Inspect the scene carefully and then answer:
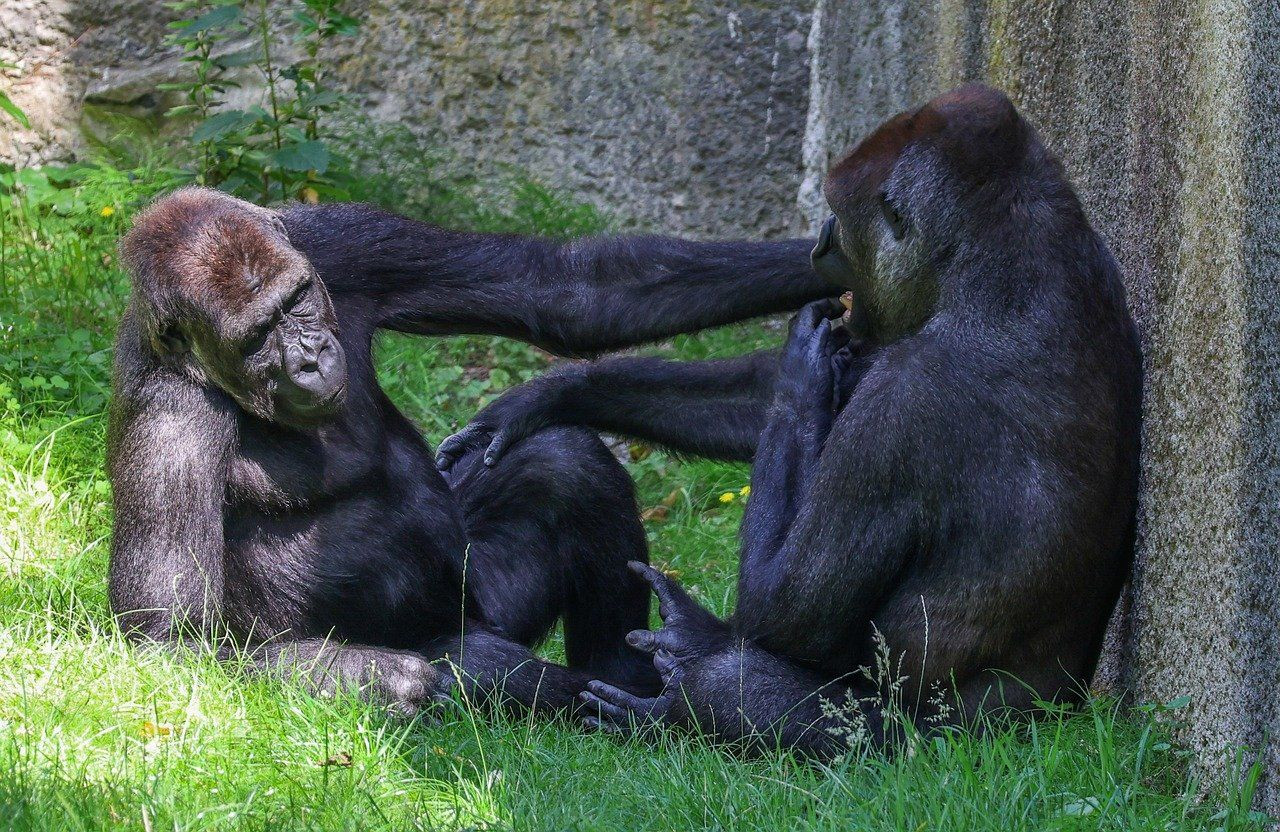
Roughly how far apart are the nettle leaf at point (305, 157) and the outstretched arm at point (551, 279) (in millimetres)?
2533

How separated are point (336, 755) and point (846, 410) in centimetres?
146

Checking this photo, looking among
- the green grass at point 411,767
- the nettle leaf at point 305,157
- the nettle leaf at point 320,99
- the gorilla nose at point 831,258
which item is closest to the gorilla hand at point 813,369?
the gorilla nose at point 831,258

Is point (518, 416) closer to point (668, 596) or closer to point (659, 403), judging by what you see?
point (659, 403)

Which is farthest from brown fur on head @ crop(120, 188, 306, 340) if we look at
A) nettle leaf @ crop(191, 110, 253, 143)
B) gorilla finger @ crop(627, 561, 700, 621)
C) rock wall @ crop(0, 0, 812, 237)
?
rock wall @ crop(0, 0, 812, 237)

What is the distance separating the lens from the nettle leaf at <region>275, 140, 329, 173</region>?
657 centimetres

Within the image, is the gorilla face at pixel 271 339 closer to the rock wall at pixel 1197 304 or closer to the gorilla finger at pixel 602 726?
the gorilla finger at pixel 602 726

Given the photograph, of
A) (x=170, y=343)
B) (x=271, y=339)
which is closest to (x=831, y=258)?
(x=271, y=339)

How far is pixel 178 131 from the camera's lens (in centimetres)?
761

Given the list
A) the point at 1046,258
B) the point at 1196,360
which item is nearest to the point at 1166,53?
the point at 1046,258

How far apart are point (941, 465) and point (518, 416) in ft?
4.72

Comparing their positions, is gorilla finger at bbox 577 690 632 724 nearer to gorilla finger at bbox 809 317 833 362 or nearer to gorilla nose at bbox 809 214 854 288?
gorilla finger at bbox 809 317 833 362

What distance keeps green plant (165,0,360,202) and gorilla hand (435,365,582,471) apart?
2.72 m

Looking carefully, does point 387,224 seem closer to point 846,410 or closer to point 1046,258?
point 846,410

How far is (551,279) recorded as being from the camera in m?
4.09
